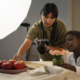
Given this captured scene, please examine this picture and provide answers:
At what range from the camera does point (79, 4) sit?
177cm

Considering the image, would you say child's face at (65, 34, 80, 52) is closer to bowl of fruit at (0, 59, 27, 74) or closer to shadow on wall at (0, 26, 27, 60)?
bowl of fruit at (0, 59, 27, 74)

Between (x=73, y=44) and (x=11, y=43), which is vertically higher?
(x=73, y=44)

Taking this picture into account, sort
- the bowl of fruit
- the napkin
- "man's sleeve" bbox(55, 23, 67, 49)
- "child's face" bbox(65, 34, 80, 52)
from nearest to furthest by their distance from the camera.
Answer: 1. the napkin
2. the bowl of fruit
3. "child's face" bbox(65, 34, 80, 52)
4. "man's sleeve" bbox(55, 23, 67, 49)

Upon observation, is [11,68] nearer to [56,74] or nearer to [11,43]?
[56,74]

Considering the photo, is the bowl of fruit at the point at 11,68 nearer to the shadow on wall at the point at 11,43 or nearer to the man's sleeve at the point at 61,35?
the man's sleeve at the point at 61,35

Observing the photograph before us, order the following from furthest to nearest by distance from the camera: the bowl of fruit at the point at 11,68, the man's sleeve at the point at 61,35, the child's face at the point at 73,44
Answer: the man's sleeve at the point at 61,35, the child's face at the point at 73,44, the bowl of fruit at the point at 11,68

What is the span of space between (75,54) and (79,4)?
1101 millimetres

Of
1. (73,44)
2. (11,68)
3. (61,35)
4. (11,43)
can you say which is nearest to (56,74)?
(11,68)

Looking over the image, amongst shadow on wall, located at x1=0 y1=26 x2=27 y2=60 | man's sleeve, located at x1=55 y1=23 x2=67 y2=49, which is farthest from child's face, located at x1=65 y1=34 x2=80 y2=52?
shadow on wall, located at x1=0 y1=26 x2=27 y2=60

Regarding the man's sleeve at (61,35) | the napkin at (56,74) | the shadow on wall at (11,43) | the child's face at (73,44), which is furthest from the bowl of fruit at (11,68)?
the shadow on wall at (11,43)

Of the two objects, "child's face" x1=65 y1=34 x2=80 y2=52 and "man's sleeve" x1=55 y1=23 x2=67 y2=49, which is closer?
"child's face" x1=65 y1=34 x2=80 y2=52

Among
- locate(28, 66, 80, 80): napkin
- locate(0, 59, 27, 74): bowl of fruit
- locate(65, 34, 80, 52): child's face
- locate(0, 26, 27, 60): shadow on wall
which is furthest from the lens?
locate(0, 26, 27, 60): shadow on wall

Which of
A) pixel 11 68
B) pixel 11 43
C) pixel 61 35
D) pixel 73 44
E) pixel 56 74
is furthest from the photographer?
pixel 11 43

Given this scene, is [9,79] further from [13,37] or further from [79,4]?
[13,37]
